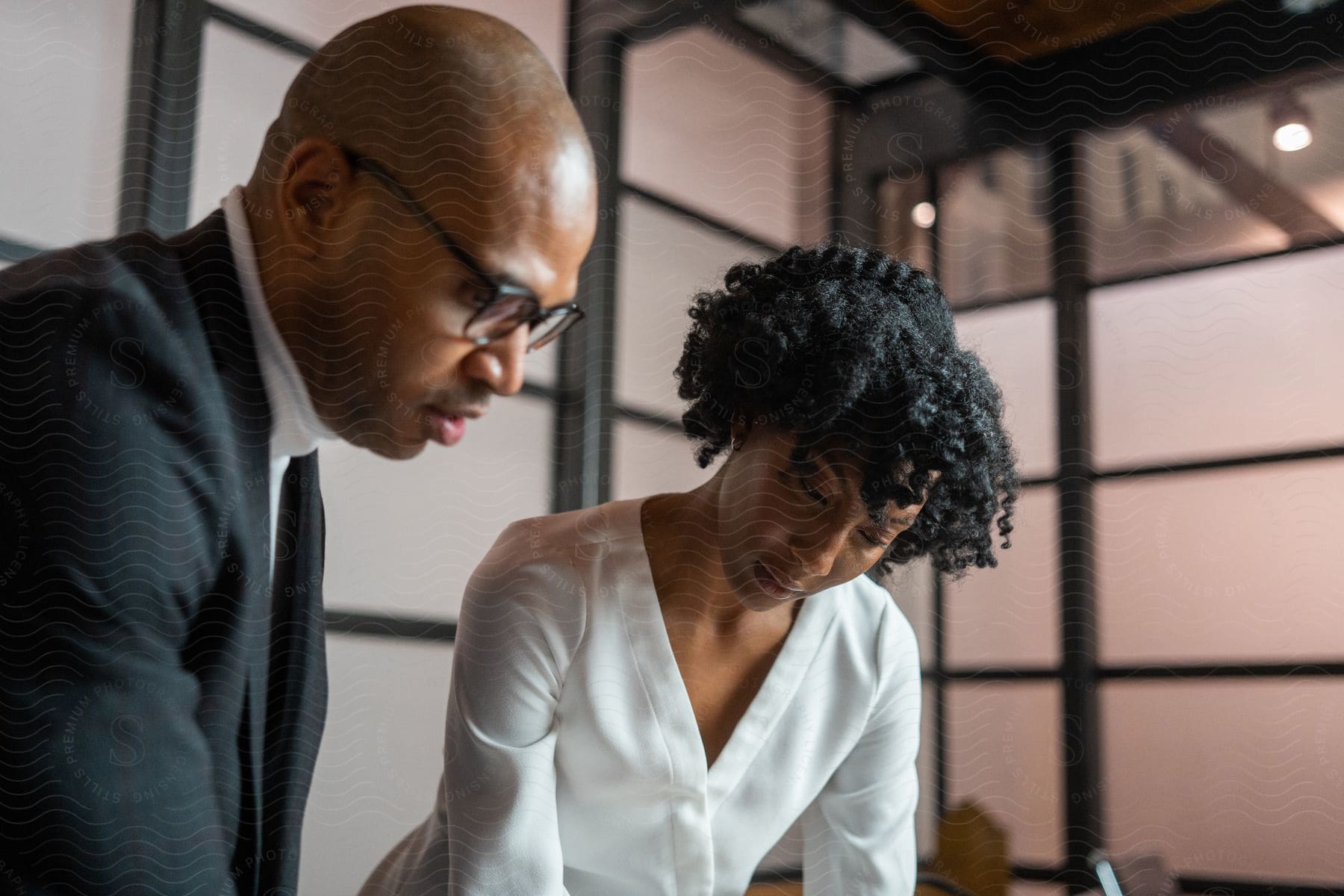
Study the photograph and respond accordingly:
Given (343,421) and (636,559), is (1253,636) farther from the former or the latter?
(343,421)

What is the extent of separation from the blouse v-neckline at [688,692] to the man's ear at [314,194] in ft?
0.71

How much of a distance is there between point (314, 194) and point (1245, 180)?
0.67 metres

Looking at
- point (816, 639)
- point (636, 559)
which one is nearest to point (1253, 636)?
point (816, 639)

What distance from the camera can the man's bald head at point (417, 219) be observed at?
0.53m

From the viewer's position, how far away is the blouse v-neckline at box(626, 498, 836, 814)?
0.60 metres

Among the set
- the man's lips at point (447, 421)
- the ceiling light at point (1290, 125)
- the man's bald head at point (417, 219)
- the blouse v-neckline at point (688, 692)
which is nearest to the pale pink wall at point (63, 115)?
the man's bald head at point (417, 219)

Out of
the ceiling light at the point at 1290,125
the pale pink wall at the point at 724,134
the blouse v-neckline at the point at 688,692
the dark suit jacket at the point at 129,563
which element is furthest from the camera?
the ceiling light at the point at 1290,125

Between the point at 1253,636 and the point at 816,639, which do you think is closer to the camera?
the point at 816,639

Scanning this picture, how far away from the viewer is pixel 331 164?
0.54 meters

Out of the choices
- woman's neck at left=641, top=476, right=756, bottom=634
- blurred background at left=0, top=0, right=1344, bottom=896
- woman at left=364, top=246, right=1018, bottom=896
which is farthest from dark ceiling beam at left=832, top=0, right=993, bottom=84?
woman's neck at left=641, top=476, right=756, bottom=634

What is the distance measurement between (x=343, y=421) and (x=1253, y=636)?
61cm

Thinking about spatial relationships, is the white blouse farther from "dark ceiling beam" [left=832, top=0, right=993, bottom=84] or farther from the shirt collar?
"dark ceiling beam" [left=832, top=0, right=993, bottom=84]

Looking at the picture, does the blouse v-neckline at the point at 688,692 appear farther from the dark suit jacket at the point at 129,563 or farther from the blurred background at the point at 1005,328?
the dark suit jacket at the point at 129,563

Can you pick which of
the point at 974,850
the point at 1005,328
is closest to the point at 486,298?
the point at 1005,328
